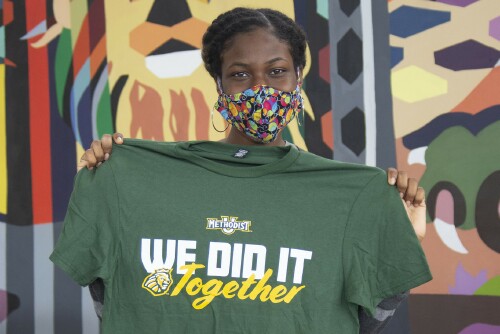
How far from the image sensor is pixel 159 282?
1699mm

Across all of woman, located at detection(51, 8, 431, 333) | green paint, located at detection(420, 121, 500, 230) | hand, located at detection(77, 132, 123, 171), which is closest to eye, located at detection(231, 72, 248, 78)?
woman, located at detection(51, 8, 431, 333)

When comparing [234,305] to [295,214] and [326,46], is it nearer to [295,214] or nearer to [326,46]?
[295,214]

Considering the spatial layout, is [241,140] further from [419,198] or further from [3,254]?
[3,254]

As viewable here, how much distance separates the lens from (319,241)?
1.73 m

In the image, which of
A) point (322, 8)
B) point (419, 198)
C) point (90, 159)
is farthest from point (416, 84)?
point (90, 159)

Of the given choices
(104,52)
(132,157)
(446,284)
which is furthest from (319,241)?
(104,52)

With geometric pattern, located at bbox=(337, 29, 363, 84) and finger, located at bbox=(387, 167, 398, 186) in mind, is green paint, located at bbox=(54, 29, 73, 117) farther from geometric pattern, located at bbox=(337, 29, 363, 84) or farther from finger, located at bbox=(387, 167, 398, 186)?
finger, located at bbox=(387, 167, 398, 186)

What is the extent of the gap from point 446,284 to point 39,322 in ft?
6.34

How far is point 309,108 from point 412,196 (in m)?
1.65

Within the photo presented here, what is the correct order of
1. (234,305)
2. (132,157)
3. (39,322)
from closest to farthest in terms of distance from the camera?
(234,305) → (132,157) → (39,322)

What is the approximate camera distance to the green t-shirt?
169 cm

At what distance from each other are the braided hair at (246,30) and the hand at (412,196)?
1.31 ft

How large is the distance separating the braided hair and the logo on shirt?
416mm

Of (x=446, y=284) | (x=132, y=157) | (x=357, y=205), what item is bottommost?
(x=446, y=284)
